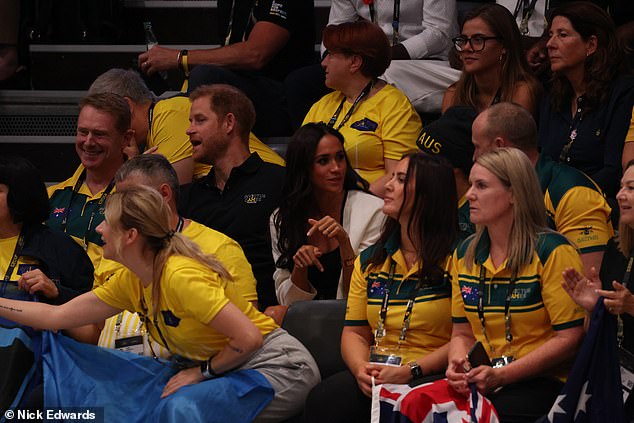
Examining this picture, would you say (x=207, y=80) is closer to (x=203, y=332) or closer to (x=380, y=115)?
(x=380, y=115)

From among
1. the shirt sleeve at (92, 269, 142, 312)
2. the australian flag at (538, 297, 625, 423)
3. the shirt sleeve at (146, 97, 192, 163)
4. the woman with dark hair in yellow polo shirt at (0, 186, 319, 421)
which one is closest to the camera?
the australian flag at (538, 297, 625, 423)

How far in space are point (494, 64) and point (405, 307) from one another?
1.53m

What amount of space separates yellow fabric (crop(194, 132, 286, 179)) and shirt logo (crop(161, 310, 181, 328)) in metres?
1.55

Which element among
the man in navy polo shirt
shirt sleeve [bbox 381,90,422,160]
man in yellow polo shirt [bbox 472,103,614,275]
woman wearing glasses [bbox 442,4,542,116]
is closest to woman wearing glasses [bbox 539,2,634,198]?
woman wearing glasses [bbox 442,4,542,116]

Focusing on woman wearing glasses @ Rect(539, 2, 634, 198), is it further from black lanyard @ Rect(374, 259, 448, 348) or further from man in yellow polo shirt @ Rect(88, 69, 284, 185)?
man in yellow polo shirt @ Rect(88, 69, 284, 185)

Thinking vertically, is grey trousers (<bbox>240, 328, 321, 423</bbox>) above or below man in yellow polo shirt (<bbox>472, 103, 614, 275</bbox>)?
below

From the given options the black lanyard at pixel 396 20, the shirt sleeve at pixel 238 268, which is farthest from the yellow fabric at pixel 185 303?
the black lanyard at pixel 396 20

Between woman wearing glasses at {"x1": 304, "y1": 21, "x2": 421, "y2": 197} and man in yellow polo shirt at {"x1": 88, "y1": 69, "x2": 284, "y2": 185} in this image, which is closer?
woman wearing glasses at {"x1": 304, "y1": 21, "x2": 421, "y2": 197}

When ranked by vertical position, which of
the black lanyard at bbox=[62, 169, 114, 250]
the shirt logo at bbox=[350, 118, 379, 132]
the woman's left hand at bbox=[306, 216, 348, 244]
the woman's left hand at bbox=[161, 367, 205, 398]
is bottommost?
the woman's left hand at bbox=[161, 367, 205, 398]

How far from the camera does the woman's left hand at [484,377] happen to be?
130 inches

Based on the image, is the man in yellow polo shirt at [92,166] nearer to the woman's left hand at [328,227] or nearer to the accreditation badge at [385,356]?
the woman's left hand at [328,227]

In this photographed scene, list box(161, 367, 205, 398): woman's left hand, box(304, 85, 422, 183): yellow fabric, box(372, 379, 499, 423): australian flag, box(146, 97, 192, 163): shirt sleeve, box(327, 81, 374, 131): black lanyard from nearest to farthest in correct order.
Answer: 1. box(372, 379, 499, 423): australian flag
2. box(161, 367, 205, 398): woman's left hand
3. box(304, 85, 422, 183): yellow fabric
4. box(327, 81, 374, 131): black lanyard
5. box(146, 97, 192, 163): shirt sleeve

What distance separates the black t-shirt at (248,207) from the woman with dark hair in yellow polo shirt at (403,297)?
936mm

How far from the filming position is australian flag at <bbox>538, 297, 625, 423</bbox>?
3160mm
